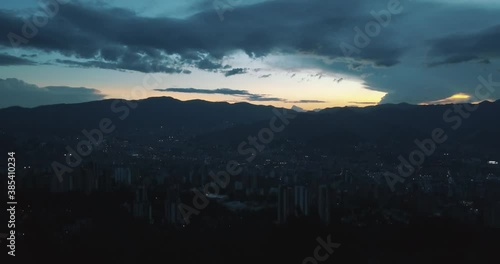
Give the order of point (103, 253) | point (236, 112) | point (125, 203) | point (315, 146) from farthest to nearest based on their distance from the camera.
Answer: point (236, 112) → point (315, 146) → point (125, 203) → point (103, 253)

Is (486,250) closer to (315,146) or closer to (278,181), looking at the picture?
(278,181)

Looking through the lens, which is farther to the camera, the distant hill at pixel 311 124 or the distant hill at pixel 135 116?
the distant hill at pixel 135 116

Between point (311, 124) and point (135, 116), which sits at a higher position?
point (135, 116)

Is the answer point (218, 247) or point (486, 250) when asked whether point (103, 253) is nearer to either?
point (218, 247)

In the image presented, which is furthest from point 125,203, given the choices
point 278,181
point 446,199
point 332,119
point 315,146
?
point 332,119

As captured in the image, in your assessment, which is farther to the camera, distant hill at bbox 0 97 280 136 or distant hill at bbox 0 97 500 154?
distant hill at bbox 0 97 280 136

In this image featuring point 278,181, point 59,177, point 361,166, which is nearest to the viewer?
point 59,177

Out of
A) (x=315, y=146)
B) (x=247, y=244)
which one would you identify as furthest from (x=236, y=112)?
(x=247, y=244)

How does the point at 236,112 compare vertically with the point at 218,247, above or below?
above

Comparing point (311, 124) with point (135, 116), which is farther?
point (135, 116)

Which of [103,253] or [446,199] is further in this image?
[446,199]
